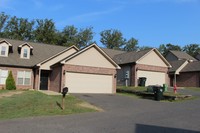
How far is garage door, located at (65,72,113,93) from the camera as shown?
29230 mm

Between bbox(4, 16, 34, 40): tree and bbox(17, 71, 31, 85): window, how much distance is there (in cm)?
3087

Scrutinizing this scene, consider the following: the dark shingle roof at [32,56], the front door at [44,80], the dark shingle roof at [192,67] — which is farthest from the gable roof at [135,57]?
the front door at [44,80]

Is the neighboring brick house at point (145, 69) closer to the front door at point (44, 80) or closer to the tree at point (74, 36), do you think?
the front door at point (44, 80)

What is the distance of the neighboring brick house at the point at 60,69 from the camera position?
2952 cm

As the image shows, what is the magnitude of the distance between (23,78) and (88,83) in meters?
7.90

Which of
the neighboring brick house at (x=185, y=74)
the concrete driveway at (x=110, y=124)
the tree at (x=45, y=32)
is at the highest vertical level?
the tree at (x=45, y=32)

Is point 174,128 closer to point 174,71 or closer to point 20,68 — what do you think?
point 20,68

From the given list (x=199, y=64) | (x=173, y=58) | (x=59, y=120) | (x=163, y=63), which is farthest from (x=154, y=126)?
(x=173, y=58)

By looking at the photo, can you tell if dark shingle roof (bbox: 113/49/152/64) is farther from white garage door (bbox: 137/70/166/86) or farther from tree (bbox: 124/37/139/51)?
tree (bbox: 124/37/139/51)

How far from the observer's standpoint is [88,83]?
3017 cm

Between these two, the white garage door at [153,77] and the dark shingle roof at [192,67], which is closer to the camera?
the white garage door at [153,77]

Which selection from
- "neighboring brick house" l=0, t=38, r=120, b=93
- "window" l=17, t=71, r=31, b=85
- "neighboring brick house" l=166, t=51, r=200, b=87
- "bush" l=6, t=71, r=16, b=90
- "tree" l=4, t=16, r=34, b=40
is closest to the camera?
"neighboring brick house" l=0, t=38, r=120, b=93

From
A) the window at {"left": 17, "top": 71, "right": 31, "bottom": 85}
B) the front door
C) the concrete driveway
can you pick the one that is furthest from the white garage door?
the concrete driveway

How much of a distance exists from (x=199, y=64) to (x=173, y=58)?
1974cm
